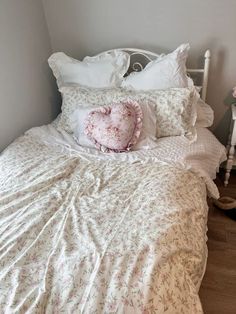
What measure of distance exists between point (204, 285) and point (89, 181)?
33.8 inches

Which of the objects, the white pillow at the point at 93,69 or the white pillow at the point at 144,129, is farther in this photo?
the white pillow at the point at 93,69

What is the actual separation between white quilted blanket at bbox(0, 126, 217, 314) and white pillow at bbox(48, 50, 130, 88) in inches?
29.1

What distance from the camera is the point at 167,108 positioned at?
1936 mm

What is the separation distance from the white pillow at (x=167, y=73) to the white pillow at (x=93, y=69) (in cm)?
20

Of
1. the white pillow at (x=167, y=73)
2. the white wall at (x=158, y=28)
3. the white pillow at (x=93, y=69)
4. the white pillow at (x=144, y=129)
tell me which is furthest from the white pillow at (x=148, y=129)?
the white wall at (x=158, y=28)

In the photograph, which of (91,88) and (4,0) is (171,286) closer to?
(91,88)

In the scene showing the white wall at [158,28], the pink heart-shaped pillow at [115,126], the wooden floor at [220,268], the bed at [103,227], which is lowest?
the wooden floor at [220,268]

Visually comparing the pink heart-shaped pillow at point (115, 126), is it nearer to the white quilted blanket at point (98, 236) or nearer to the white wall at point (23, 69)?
the white quilted blanket at point (98, 236)

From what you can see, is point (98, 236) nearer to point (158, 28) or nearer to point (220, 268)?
point (220, 268)

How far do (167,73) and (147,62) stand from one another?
14.8 inches

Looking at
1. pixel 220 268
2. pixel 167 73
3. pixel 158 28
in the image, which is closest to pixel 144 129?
pixel 167 73

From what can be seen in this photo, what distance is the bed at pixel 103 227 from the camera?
0.95 meters

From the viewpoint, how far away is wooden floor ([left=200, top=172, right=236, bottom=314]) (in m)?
1.52

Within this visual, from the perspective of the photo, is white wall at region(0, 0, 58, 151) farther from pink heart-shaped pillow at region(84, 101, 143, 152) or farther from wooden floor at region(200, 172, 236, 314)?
wooden floor at region(200, 172, 236, 314)
